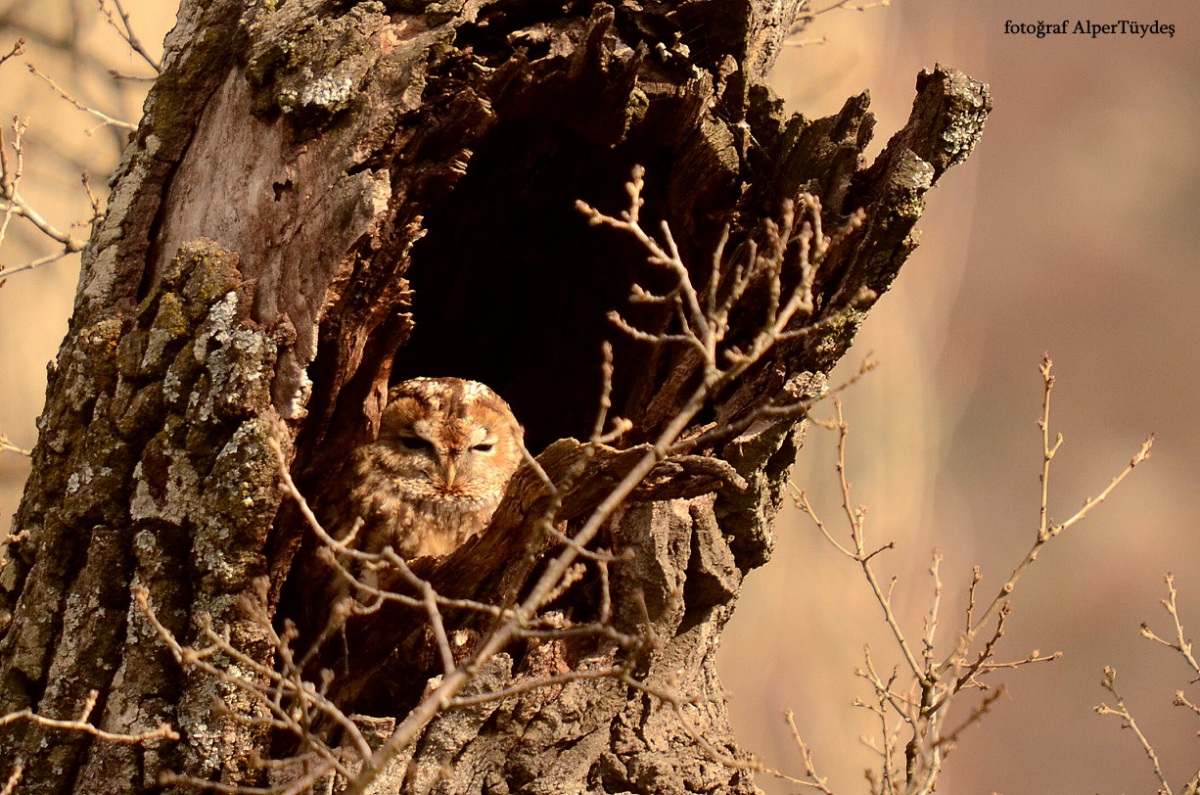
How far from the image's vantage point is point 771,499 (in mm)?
2686

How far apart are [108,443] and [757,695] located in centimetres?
367

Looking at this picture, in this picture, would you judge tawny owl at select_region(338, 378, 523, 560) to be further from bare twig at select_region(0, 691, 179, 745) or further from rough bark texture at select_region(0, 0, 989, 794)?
bare twig at select_region(0, 691, 179, 745)

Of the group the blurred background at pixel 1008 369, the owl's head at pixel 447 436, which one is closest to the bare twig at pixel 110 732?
the owl's head at pixel 447 436

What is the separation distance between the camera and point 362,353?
7.50 ft

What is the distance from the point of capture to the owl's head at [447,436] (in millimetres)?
3080

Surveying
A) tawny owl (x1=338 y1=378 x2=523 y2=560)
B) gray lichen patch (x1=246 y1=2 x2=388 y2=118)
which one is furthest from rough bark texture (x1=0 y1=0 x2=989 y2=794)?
tawny owl (x1=338 y1=378 x2=523 y2=560)

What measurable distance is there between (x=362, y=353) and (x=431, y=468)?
0.85 meters

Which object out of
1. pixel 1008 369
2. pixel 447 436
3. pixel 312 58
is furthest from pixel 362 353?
pixel 1008 369

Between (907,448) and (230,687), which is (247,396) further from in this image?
(907,448)

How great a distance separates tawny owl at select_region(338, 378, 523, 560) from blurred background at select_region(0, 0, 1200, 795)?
172cm

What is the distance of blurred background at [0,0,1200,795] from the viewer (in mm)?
4484

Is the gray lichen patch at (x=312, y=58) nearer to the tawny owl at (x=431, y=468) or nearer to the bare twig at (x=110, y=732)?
the tawny owl at (x=431, y=468)

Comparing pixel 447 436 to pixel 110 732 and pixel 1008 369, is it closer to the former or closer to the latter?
pixel 110 732

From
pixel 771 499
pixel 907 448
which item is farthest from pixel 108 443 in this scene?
pixel 907 448
